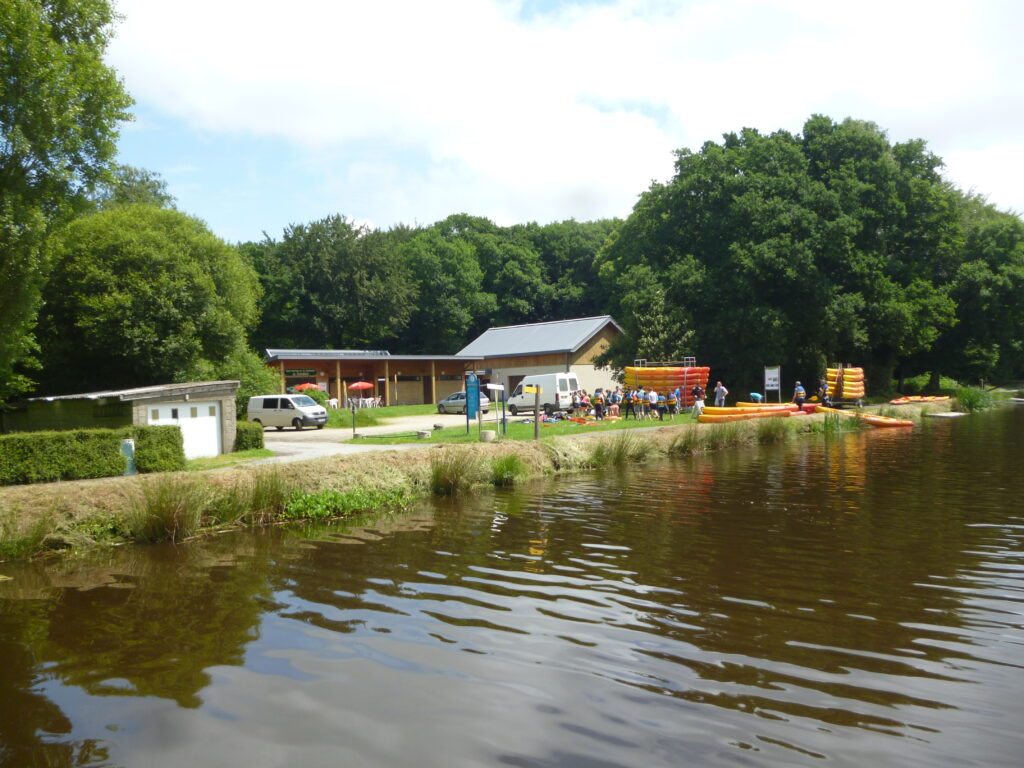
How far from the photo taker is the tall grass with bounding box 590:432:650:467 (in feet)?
61.0

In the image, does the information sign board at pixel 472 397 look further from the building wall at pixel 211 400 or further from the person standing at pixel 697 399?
the person standing at pixel 697 399

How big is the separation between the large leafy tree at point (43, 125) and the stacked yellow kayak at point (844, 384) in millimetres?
30922

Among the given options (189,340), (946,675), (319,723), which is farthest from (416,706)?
(189,340)

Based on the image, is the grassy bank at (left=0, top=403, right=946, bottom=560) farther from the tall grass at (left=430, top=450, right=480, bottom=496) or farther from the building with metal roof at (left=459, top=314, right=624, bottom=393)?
the building with metal roof at (left=459, top=314, right=624, bottom=393)

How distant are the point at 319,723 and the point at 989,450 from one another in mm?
20013

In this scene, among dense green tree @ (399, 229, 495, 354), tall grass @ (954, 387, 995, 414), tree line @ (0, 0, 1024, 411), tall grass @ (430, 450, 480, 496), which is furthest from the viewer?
dense green tree @ (399, 229, 495, 354)

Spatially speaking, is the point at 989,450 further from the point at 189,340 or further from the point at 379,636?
the point at 189,340

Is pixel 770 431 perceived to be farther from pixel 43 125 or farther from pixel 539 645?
pixel 43 125

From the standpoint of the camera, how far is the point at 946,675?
18.1 feet

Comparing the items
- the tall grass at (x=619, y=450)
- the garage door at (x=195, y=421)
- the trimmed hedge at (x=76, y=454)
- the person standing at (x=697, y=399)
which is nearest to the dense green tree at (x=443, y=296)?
the person standing at (x=697, y=399)

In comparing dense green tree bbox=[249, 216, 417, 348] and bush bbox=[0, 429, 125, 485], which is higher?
dense green tree bbox=[249, 216, 417, 348]

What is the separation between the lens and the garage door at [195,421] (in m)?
20.1

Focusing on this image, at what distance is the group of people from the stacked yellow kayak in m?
7.24

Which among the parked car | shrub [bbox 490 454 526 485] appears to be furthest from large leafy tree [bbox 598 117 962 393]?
shrub [bbox 490 454 526 485]
